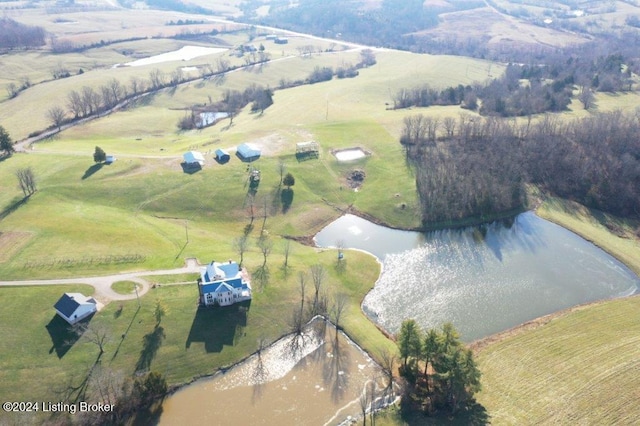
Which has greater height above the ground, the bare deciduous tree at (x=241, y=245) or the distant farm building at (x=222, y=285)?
the distant farm building at (x=222, y=285)

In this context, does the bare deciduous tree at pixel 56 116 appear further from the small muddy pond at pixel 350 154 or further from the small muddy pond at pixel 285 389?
the small muddy pond at pixel 285 389

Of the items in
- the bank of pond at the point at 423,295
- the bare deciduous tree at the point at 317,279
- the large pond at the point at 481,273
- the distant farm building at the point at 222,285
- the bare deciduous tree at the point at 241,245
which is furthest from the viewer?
the bare deciduous tree at the point at 241,245

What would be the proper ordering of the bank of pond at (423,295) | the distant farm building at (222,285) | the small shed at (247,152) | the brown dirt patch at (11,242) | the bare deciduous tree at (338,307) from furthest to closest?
the small shed at (247,152)
the brown dirt patch at (11,242)
the bare deciduous tree at (338,307)
the distant farm building at (222,285)
the bank of pond at (423,295)

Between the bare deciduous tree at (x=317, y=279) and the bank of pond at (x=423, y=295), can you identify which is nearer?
the bank of pond at (x=423, y=295)

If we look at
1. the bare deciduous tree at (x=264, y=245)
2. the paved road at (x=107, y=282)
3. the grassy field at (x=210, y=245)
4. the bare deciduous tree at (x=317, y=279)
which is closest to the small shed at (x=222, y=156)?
the grassy field at (x=210, y=245)

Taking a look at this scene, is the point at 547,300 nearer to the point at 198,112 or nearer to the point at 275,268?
the point at 275,268

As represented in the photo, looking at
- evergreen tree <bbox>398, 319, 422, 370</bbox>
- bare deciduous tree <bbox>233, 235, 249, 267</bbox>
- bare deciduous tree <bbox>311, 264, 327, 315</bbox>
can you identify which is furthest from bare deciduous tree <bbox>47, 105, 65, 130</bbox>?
evergreen tree <bbox>398, 319, 422, 370</bbox>

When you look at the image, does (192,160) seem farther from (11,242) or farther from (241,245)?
(11,242)
